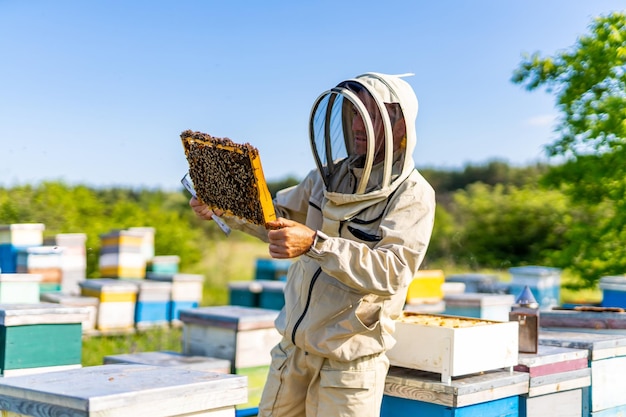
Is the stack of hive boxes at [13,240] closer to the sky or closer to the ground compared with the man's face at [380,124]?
closer to the ground

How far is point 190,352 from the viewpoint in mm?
5191

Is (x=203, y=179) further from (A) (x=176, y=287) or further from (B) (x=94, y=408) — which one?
(A) (x=176, y=287)

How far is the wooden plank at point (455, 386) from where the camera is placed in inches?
117

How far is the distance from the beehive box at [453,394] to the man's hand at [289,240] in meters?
0.93

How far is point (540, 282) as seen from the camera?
27.1ft

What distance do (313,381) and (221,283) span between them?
45.6ft

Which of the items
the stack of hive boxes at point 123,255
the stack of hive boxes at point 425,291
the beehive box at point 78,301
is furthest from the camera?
the stack of hive boxes at point 123,255

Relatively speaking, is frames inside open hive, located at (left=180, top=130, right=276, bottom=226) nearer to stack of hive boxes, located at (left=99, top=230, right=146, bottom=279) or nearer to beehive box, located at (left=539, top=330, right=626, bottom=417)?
beehive box, located at (left=539, top=330, right=626, bottom=417)

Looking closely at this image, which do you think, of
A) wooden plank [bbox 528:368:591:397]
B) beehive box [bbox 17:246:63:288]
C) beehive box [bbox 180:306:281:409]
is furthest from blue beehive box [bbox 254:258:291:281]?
wooden plank [bbox 528:368:591:397]

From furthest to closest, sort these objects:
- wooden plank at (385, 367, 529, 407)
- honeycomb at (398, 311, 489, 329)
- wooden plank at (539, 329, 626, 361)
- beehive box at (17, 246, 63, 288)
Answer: beehive box at (17, 246, 63, 288)
wooden plank at (539, 329, 626, 361)
honeycomb at (398, 311, 489, 329)
wooden plank at (385, 367, 529, 407)

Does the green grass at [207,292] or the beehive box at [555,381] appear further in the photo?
the green grass at [207,292]

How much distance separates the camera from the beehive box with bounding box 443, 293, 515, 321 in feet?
22.3

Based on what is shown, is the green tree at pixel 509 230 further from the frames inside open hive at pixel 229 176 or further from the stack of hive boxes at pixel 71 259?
the frames inside open hive at pixel 229 176

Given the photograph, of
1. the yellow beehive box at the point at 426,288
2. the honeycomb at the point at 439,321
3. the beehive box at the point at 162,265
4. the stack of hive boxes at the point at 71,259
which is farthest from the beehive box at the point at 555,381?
the beehive box at the point at 162,265
